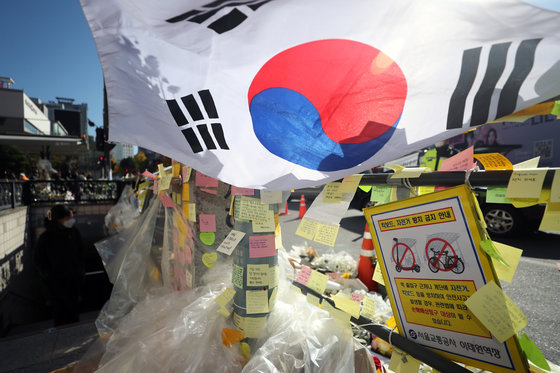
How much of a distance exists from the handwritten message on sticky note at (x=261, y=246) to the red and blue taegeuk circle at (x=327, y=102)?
766 millimetres

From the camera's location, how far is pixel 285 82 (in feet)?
3.02

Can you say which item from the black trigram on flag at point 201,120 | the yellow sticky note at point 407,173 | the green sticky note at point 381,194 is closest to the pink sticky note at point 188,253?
the black trigram on flag at point 201,120

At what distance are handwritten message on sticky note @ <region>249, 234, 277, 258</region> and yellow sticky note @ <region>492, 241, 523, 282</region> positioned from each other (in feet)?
3.59

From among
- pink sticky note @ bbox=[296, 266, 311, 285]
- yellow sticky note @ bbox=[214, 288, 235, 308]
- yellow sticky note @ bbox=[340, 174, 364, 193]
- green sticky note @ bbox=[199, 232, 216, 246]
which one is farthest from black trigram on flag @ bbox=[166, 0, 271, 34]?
green sticky note @ bbox=[199, 232, 216, 246]

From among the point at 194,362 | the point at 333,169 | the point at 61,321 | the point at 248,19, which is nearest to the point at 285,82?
the point at 248,19

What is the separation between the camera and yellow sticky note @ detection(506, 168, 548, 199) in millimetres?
913

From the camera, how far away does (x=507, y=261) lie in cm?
99

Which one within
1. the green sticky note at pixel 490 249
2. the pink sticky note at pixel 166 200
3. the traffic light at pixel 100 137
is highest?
the traffic light at pixel 100 137

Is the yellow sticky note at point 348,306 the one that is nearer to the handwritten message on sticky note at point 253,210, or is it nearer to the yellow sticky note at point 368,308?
the yellow sticky note at point 368,308

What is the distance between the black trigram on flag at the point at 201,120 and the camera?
1045 millimetres

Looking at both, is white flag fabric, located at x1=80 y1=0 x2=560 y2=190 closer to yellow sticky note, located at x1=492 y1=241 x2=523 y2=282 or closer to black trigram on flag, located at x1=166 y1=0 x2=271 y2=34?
black trigram on flag, located at x1=166 y1=0 x2=271 y2=34

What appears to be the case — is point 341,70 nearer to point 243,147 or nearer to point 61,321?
point 243,147

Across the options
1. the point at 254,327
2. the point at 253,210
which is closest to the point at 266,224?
the point at 253,210

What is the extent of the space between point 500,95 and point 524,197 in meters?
0.43
